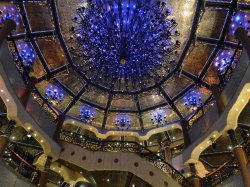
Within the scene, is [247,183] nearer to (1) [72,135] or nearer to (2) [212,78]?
(2) [212,78]

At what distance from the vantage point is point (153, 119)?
18484mm

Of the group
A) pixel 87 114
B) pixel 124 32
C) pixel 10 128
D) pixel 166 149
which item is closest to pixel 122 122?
pixel 87 114

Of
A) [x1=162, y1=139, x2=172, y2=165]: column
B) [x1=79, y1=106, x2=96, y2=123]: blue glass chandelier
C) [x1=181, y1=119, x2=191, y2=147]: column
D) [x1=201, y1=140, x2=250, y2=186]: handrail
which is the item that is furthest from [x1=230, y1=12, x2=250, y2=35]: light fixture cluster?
[x1=79, y1=106, x2=96, y2=123]: blue glass chandelier

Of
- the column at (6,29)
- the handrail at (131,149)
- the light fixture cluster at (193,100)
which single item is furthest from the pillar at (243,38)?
the column at (6,29)

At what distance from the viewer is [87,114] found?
1836 cm

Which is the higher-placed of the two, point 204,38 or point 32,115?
point 204,38

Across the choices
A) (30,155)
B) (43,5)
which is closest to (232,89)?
(43,5)

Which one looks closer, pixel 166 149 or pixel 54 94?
pixel 54 94

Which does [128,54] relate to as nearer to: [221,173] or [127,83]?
[127,83]

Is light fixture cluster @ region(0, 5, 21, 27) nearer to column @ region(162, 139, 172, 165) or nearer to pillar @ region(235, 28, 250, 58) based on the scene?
pillar @ region(235, 28, 250, 58)

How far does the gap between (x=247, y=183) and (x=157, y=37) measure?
6953 millimetres

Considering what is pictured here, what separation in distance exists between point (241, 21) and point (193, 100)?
562 centimetres

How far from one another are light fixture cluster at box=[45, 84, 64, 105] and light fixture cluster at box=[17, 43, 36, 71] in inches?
79.4

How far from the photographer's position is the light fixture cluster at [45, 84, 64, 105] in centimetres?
1705
